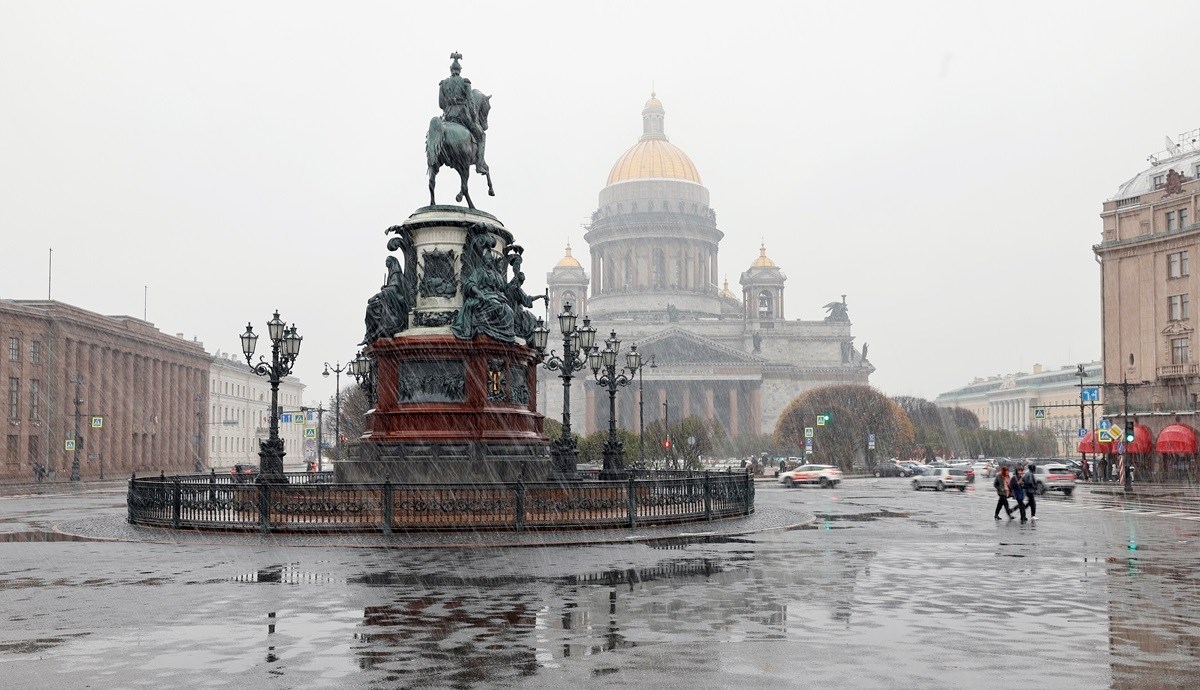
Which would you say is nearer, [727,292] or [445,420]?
[445,420]

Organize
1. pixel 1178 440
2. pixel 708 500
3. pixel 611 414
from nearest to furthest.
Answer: pixel 708 500
pixel 611 414
pixel 1178 440

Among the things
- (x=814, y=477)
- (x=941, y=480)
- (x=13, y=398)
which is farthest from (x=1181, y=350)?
(x=13, y=398)

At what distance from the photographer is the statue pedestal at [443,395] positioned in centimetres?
2733

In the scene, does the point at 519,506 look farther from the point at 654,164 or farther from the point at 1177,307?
the point at 654,164

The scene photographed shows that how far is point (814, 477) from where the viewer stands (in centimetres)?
6431

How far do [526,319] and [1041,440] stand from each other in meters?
123

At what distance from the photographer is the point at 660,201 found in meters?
155

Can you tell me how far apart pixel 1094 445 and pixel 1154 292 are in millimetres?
9147

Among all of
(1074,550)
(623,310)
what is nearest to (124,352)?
(623,310)

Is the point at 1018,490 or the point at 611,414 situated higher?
the point at 611,414

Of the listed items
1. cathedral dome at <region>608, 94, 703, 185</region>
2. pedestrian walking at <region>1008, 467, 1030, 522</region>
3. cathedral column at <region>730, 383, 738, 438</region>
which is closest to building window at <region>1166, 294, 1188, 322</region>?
pedestrian walking at <region>1008, 467, 1030, 522</region>

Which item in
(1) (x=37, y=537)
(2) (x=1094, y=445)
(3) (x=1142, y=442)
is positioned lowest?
(1) (x=37, y=537)

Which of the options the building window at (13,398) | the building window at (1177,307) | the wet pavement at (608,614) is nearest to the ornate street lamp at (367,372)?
the wet pavement at (608,614)

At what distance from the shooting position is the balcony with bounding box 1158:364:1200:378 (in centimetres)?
6300
